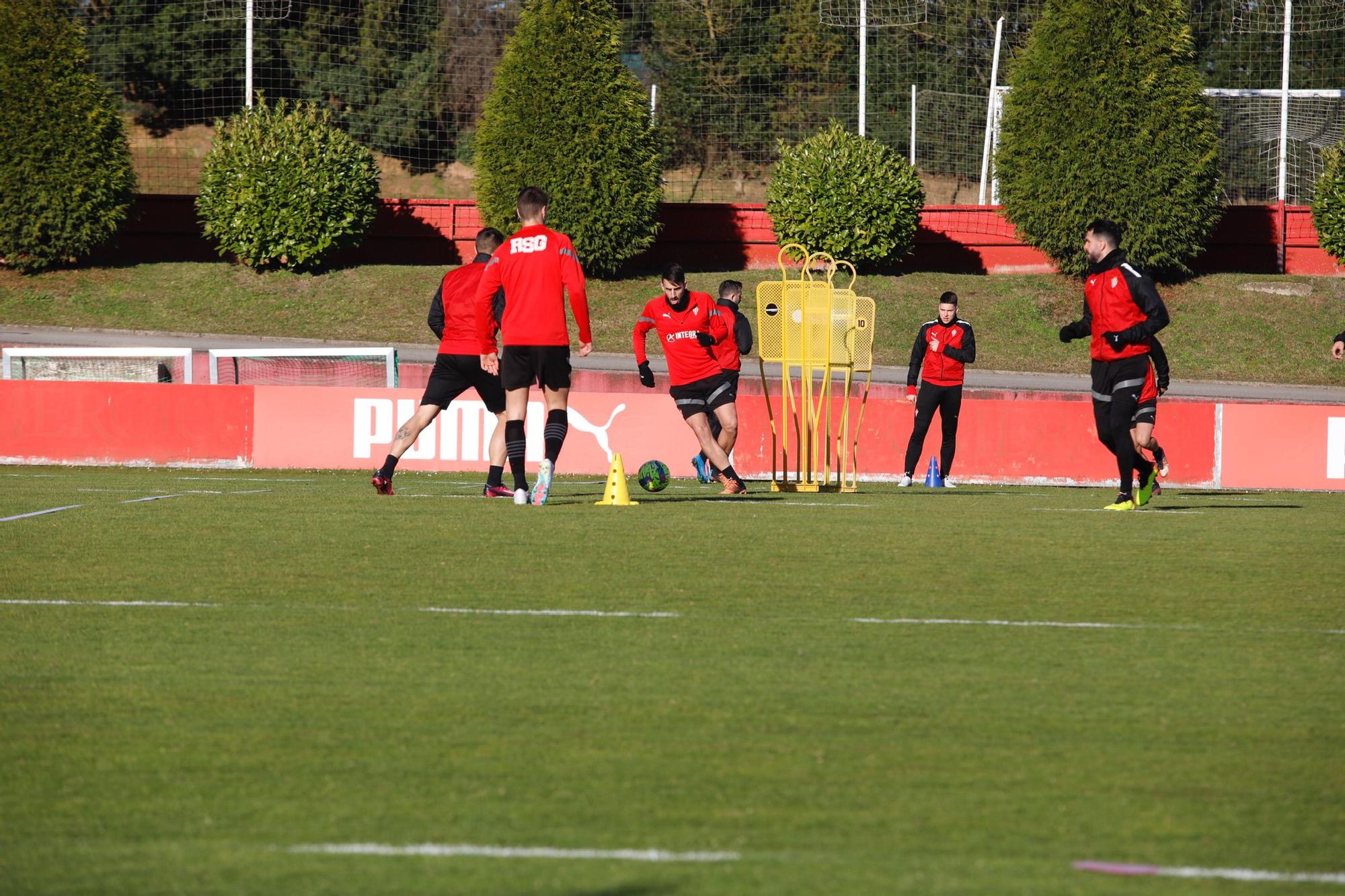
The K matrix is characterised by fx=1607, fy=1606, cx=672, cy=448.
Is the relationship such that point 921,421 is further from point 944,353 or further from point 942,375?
point 944,353

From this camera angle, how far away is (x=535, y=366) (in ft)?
38.5

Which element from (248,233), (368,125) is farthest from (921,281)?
(368,125)

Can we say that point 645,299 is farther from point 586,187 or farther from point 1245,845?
point 1245,845

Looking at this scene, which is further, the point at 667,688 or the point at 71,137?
the point at 71,137

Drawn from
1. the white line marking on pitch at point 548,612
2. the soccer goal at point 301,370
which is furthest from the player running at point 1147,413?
the soccer goal at point 301,370

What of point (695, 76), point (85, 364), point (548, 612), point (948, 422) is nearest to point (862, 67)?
point (85, 364)

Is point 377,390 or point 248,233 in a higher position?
point 248,233

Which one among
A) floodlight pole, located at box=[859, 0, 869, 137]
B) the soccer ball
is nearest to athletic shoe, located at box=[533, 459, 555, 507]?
the soccer ball

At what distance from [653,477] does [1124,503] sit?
394 centimetres

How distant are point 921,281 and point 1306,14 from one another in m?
20.0

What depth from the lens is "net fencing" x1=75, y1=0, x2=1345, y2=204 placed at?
57.7 metres

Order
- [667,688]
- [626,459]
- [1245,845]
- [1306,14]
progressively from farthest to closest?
[1306,14], [626,459], [667,688], [1245,845]

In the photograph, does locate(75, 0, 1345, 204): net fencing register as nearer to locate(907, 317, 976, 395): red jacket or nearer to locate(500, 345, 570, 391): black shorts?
locate(907, 317, 976, 395): red jacket

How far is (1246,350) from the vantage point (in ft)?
117
